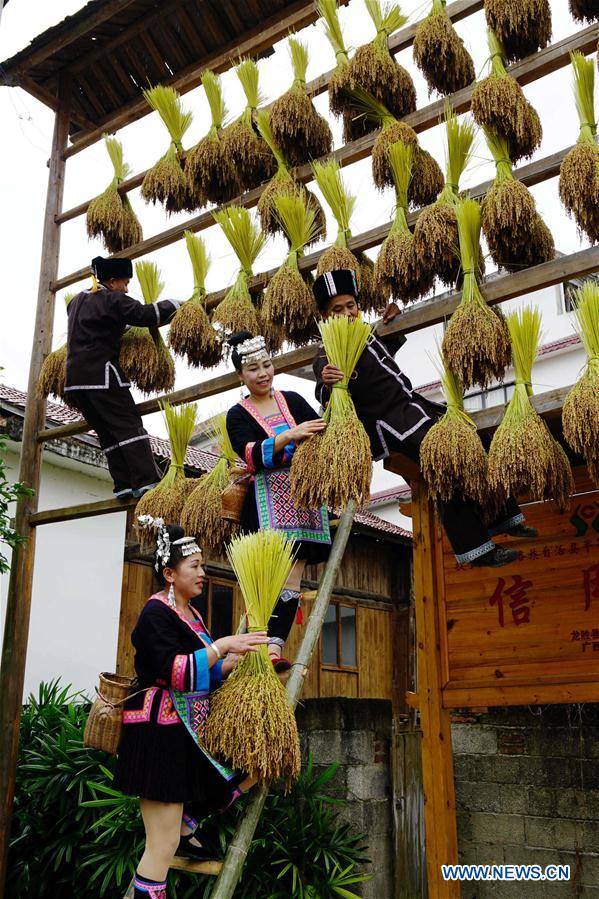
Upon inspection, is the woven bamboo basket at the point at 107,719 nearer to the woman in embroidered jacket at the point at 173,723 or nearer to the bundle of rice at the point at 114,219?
the woman in embroidered jacket at the point at 173,723

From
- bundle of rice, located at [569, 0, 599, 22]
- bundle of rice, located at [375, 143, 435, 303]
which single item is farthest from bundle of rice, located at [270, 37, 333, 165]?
bundle of rice, located at [569, 0, 599, 22]

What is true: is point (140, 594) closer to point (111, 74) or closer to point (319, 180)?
point (111, 74)

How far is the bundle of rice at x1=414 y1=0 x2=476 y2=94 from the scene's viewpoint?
4.54 metres

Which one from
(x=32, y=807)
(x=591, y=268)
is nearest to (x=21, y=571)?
(x=32, y=807)

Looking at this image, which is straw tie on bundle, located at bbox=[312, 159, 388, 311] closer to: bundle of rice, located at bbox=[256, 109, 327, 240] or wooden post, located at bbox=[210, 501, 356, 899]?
bundle of rice, located at bbox=[256, 109, 327, 240]

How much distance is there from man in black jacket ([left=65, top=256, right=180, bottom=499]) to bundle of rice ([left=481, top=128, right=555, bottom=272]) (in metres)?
1.87

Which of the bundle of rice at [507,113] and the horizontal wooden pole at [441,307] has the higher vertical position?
the bundle of rice at [507,113]

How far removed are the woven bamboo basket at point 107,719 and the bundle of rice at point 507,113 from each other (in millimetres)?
2834

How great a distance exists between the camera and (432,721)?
438 cm

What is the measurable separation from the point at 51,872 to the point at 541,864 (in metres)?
2.71

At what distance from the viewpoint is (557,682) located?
427 cm

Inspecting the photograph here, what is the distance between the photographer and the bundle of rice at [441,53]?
14.9 ft

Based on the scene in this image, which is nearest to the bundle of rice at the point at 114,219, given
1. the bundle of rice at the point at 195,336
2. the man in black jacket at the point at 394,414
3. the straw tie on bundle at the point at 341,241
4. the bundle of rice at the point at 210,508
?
the bundle of rice at the point at 195,336

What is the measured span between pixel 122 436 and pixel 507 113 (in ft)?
8.26
